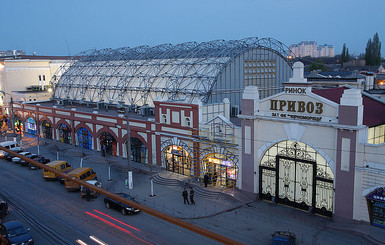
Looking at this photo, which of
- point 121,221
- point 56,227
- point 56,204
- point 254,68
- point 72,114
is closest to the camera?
point 56,227

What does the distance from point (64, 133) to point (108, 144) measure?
12.4 metres

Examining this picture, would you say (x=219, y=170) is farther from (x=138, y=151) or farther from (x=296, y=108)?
(x=138, y=151)

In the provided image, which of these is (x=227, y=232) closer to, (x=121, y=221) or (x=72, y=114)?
(x=121, y=221)

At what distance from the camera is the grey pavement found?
25.0m

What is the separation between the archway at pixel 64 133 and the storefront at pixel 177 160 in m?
22.4

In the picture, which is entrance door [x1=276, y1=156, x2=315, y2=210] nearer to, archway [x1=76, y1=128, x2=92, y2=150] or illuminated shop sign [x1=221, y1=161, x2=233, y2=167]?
illuminated shop sign [x1=221, y1=161, x2=233, y2=167]

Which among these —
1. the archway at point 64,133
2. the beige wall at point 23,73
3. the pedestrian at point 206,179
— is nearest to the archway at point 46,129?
the archway at point 64,133

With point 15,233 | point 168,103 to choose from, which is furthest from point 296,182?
point 15,233

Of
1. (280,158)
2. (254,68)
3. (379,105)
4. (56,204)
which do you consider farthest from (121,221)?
(254,68)

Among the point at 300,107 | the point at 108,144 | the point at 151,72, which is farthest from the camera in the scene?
the point at 151,72

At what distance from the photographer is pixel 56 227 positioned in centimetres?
2423

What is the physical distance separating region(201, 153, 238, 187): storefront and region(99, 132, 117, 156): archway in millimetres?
16492

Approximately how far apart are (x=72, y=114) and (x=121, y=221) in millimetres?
30478

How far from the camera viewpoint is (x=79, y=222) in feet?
87.8
